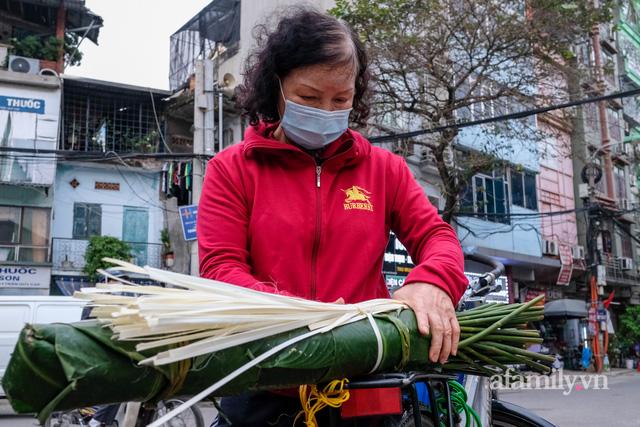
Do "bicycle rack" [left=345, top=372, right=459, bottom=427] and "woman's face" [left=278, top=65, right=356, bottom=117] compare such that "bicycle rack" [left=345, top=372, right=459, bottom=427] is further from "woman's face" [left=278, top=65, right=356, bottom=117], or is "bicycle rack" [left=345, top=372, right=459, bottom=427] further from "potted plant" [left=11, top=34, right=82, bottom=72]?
"potted plant" [left=11, top=34, right=82, bottom=72]

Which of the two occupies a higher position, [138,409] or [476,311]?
[476,311]

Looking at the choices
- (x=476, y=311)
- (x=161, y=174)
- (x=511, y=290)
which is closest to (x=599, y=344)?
(x=511, y=290)

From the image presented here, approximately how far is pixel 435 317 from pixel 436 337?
0.14 feet

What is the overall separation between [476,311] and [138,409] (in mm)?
732

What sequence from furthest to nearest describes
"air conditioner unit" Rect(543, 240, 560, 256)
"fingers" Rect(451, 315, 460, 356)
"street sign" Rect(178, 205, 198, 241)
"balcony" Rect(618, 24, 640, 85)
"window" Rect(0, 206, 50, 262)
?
"balcony" Rect(618, 24, 640, 85) < "air conditioner unit" Rect(543, 240, 560, 256) < "window" Rect(0, 206, 50, 262) < "street sign" Rect(178, 205, 198, 241) < "fingers" Rect(451, 315, 460, 356)

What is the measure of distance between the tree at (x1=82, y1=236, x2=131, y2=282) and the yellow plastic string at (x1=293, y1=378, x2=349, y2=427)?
1623cm

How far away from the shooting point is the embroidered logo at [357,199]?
67.1 inches

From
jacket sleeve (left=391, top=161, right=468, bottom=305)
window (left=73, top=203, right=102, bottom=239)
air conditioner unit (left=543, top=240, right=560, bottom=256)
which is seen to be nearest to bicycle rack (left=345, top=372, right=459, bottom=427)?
jacket sleeve (left=391, top=161, right=468, bottom=305)

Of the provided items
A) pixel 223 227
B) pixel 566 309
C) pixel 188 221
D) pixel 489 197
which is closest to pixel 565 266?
pixel 566 309

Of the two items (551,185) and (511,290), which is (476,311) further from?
(551,185)

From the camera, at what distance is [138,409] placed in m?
1.23

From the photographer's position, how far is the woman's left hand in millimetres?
1284

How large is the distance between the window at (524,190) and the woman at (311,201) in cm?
2047

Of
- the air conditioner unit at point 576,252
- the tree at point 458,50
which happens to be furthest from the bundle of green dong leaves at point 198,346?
the air conditioner unit at point 576,252
